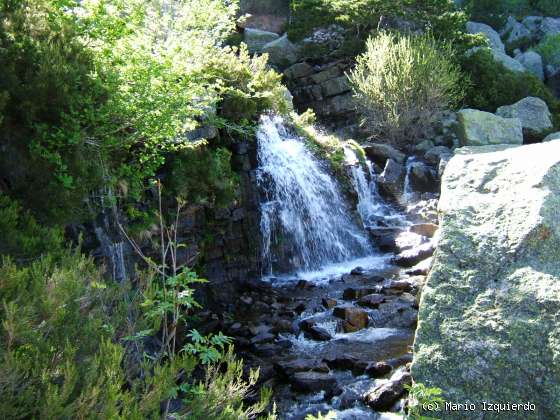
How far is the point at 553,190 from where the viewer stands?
414cm

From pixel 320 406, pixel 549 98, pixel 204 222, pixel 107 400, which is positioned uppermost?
pixel 549 98

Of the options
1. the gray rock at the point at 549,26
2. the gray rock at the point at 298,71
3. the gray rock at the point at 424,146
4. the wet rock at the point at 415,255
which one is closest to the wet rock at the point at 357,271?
the wet rock at the point at 415,255

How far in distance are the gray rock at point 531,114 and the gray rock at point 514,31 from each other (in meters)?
12.3

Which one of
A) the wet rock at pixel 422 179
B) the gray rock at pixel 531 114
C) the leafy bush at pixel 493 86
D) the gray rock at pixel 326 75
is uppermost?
the gray rock at pixel 326 75

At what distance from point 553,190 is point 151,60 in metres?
3.96

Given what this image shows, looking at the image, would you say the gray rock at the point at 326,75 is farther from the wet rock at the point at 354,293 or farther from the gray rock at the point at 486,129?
the wet rock at the point at 354,293

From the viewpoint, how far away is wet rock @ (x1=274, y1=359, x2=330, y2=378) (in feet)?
19.6

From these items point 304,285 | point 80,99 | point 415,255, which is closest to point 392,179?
point 415,255

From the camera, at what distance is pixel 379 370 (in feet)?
19.0

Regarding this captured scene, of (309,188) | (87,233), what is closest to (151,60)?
(87,233)

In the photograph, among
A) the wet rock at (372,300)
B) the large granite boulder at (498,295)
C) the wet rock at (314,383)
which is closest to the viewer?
the large granite boulder at (498,295)

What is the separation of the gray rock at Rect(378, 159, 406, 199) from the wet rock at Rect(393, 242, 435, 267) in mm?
4070

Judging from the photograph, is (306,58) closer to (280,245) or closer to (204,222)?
(280,245)

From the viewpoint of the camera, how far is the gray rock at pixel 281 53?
2064 cm
